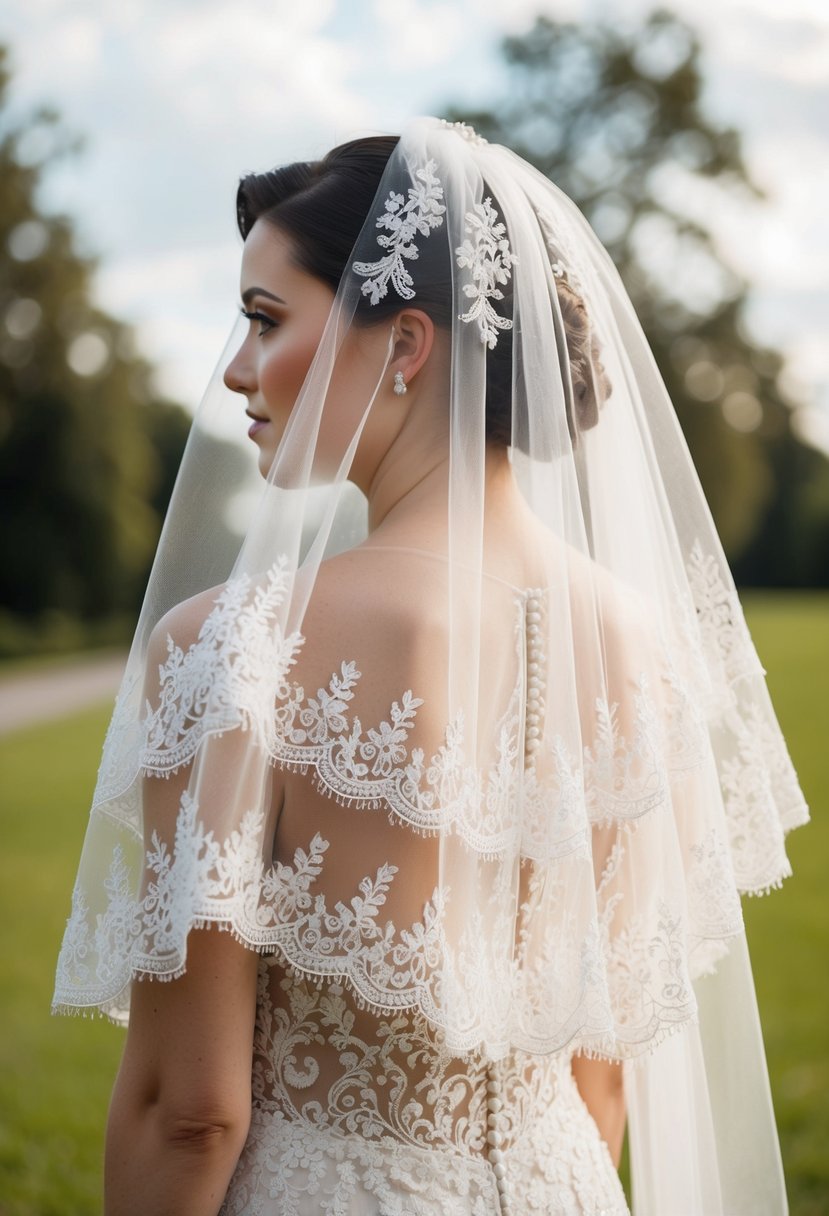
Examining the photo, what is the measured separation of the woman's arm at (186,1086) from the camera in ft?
4.82

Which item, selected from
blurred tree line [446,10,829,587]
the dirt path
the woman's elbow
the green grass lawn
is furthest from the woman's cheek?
blurred tree line [446,10,829,587]

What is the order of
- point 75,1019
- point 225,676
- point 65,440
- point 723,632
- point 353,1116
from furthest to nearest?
point 65,440 < point 75,1019 < point 723,632 < point 353,1116 < point 225,676

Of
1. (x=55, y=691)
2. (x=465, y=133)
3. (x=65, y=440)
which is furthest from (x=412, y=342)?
(x=65, y=440)

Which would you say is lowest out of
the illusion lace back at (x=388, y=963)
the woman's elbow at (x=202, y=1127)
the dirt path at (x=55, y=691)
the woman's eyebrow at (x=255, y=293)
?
the woman's elbow at (x=202, y=1127)

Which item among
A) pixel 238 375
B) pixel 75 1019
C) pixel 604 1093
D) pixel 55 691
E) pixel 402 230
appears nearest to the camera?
pixel 402 230

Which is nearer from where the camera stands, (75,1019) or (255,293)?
(255,293)

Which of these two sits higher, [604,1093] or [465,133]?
[465,133]

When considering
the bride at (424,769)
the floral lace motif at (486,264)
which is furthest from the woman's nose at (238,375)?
the floral lace motif at (486,264)

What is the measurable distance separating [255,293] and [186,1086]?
116cm

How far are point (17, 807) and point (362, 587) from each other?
10590 millimetres

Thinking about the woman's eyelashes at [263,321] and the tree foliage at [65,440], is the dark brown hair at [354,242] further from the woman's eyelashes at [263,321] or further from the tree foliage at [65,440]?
the tree foliage at [65,440]

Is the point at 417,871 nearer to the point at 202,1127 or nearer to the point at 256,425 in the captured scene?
the point at 202,1127

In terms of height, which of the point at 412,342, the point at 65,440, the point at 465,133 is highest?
the point at 65,440

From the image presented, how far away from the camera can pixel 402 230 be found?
5.66ft
